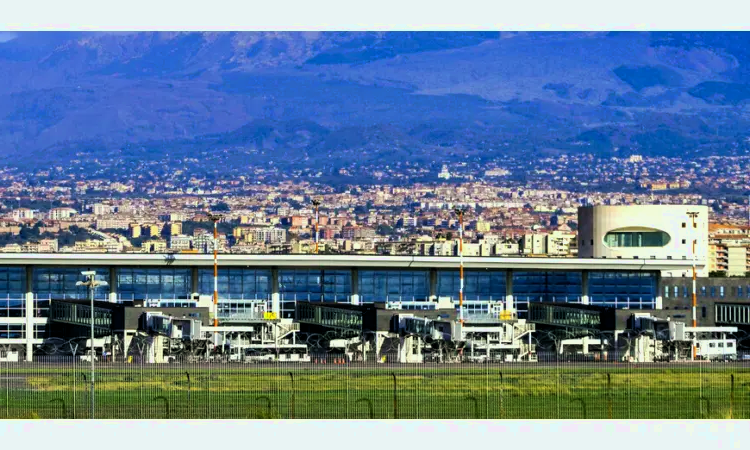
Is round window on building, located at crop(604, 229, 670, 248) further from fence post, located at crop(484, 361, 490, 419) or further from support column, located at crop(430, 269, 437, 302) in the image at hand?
fence post, located at crop(484, 361, 490, 419)

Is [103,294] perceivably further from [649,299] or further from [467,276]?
[649,299]

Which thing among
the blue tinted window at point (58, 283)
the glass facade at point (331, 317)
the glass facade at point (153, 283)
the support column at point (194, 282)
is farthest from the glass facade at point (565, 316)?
the blue tinted window at point (58, 283)

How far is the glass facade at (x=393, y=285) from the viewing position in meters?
102

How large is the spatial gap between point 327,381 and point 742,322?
131 ft

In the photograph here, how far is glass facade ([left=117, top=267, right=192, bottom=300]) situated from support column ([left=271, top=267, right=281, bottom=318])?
4.99 metres

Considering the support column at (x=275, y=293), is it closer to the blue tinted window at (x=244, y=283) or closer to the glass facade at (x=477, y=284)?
the blue tinted window at (x=244, y=283)

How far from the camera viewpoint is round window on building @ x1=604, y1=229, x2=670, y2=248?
130875 mm

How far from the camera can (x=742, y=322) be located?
95.2 metres

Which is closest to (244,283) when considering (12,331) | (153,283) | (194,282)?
(194,282)

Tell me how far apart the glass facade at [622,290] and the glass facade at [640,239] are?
2597 cm

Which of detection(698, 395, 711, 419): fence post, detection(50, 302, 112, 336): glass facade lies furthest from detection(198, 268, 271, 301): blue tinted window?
detection(698, 395, 711, 419): fence post

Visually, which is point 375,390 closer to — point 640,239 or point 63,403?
point 63,403

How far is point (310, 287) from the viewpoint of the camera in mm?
101688

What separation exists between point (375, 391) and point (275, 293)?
43.9 meters
